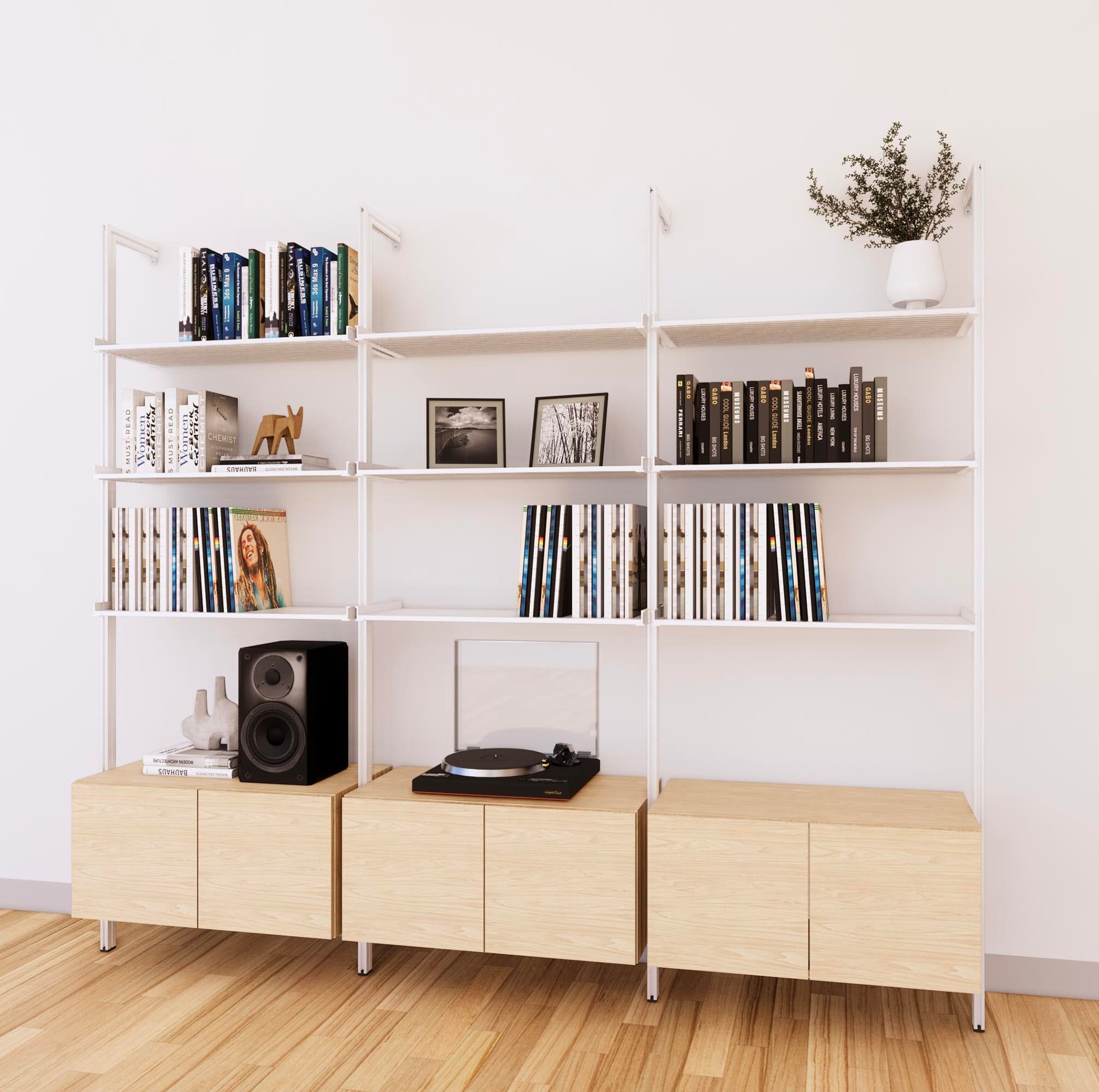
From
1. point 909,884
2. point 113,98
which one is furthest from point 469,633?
point 113,98

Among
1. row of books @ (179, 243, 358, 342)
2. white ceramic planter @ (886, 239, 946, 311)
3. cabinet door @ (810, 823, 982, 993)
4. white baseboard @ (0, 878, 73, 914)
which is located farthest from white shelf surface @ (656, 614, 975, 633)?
white baseboard @ (0, 878, 73, 914)

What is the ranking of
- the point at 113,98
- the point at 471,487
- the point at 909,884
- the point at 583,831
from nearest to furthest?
the point at 909,884, the point at 583,831, the point at 471,487, the point at 113,98

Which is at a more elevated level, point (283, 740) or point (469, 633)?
point (469, 633)

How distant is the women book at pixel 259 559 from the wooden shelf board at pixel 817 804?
1292 millimetres

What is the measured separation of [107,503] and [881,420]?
2220 mm

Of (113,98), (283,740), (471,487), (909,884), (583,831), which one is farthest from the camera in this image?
(113,98)

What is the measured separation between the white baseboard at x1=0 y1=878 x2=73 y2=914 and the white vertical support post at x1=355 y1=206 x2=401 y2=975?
1194 mm

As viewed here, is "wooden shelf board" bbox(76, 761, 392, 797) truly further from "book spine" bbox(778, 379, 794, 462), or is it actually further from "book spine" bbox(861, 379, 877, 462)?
"book spine" bbox(861, 379, 877, 462)

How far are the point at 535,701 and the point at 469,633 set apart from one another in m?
0.28

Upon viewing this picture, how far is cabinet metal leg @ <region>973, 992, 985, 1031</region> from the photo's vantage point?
249 centimetres

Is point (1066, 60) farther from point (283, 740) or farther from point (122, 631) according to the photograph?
point (122, 631)

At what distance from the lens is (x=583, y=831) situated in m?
2.60

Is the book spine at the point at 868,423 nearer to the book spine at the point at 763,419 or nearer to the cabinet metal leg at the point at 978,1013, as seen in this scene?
the book spine at the point at 763,419

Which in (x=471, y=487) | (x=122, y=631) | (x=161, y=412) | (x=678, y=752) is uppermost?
(x=161, y=412)
